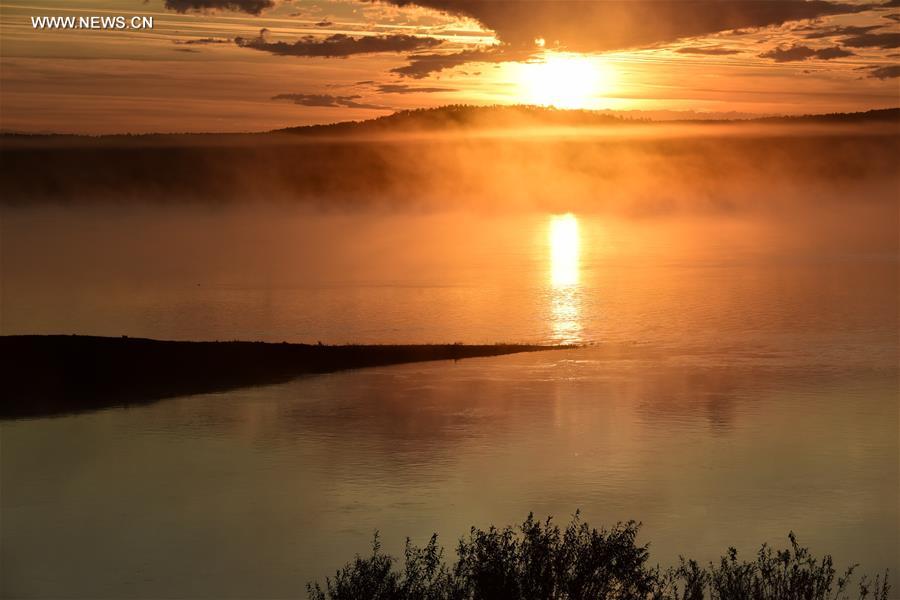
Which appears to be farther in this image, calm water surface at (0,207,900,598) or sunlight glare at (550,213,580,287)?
sunlight glare at (550,213,580,287)

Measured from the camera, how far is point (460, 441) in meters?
24.0

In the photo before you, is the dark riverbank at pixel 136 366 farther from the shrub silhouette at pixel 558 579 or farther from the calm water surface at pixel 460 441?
the shrub silhouette at pixel 558 579

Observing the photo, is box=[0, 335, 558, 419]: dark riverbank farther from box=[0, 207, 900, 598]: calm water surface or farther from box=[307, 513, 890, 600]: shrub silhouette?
box=[307, 513, 890, 600]: shrub silhouette

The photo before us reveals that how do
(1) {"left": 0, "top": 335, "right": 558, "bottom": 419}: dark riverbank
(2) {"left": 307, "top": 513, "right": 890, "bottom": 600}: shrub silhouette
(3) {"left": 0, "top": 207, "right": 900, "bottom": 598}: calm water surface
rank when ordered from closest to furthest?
(2) {"left": 307, "top": 513, "right": 890, "bottom": 600}: shrub silhouette
(3) {"left": 0, "top": 207, "right": 900, "bottom": 598}: calm water surface
(1) {"left": 0, "top": 335, "right": 558, "bottom": 419}: dark riverbank

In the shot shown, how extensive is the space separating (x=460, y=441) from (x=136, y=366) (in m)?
8.92

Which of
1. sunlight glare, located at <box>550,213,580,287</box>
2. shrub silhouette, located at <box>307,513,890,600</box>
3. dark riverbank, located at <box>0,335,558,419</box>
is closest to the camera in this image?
shrub silhouette, located at <box>307,513,890,600</box>

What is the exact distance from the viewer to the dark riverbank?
1072 inches

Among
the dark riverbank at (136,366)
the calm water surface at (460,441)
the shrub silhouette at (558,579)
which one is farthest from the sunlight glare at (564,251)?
the shrub silhouette at (558,579)

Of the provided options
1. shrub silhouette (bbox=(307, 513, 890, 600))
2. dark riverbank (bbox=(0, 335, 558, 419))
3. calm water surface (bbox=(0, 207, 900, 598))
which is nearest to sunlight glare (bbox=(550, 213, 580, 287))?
calm water surface (bbox=(0, 207, 900, 598))

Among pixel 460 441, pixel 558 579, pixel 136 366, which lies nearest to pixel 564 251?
pixel 136 366

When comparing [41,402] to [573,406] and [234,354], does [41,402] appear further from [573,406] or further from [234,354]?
[573,406]

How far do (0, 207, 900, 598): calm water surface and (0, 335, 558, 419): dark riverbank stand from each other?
83 centimetres

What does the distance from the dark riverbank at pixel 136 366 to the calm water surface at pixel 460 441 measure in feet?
2.72

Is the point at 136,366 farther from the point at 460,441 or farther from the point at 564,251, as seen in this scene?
the point at 564,251
